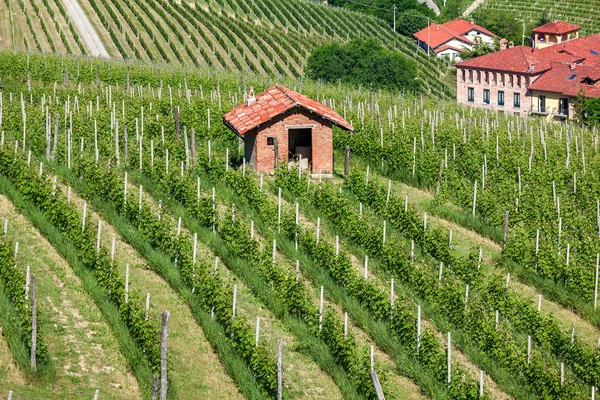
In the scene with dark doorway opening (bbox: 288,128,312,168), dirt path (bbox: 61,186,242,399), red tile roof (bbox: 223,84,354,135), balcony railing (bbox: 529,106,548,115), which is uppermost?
red tile roof (bbox: 223,84,354,135)

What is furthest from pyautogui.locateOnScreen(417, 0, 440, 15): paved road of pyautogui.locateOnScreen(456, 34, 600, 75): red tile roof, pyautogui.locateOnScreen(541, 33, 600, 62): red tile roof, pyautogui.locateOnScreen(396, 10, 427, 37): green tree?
pyautogui.locateOnScreen(456, 34, 600, 75): red tile roof

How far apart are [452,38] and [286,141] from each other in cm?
6547

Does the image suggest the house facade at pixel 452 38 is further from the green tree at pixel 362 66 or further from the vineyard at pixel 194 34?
the green tree at pixel 362 66

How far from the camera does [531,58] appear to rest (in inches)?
2913

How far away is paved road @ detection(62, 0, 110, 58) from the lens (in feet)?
232

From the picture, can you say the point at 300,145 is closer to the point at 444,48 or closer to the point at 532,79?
the point at 532,79

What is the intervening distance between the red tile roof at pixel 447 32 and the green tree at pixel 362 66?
85.5 feet

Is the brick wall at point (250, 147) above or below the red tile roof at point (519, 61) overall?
above

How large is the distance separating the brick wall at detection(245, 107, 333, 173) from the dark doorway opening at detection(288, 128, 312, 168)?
451 mm

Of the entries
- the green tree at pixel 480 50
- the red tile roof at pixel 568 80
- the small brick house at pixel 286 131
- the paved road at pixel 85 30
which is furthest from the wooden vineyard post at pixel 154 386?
the green tree at pixel 480 50

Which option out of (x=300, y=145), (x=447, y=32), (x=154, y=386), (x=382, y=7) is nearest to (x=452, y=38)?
(x=447, y=32)

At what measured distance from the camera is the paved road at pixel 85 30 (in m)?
70.7

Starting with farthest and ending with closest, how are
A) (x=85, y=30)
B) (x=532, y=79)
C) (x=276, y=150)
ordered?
(x=85, y=30) < (x=532, y=79) < (x=276, y=150)

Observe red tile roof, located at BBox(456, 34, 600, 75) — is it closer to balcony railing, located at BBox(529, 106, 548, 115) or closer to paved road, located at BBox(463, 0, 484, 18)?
balcony railing, located at BBox(529, 106, 548, 115)
